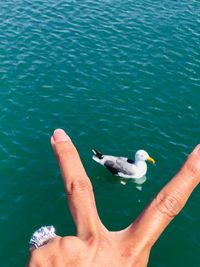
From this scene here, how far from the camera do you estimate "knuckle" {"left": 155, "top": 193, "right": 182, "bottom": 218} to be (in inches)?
134

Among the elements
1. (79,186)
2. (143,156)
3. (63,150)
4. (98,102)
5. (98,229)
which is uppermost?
(63,150)

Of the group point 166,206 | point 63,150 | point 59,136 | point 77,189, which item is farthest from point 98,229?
point 59,136

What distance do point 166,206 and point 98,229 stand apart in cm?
63

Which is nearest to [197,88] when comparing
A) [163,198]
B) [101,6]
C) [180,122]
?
[180,122]

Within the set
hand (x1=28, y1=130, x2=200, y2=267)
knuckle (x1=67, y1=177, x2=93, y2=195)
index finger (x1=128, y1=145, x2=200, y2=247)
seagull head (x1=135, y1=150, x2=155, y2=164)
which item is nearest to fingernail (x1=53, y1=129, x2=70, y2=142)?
hand (x1=28, y1=130, x2=200, y2=267)

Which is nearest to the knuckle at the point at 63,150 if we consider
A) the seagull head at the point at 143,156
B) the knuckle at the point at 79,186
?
the knuckle at the point at 79,186

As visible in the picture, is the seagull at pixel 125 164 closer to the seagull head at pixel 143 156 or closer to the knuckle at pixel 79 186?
the seagull head at pixel 143 156

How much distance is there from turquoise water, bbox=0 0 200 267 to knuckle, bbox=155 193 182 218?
17.1 m

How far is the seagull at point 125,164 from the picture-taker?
23562mm

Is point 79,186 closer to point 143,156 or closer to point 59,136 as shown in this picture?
point 59,136

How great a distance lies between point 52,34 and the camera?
37594 mm

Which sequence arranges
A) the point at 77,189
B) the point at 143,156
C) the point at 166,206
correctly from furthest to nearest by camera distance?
the point at 143,156, the point at 77,189, the point at 166,206

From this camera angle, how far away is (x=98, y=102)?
2944 cm

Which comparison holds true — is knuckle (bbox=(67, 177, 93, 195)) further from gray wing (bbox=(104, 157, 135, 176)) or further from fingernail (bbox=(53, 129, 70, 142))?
gray wing (bbox=(104, 157, 135, 176))
